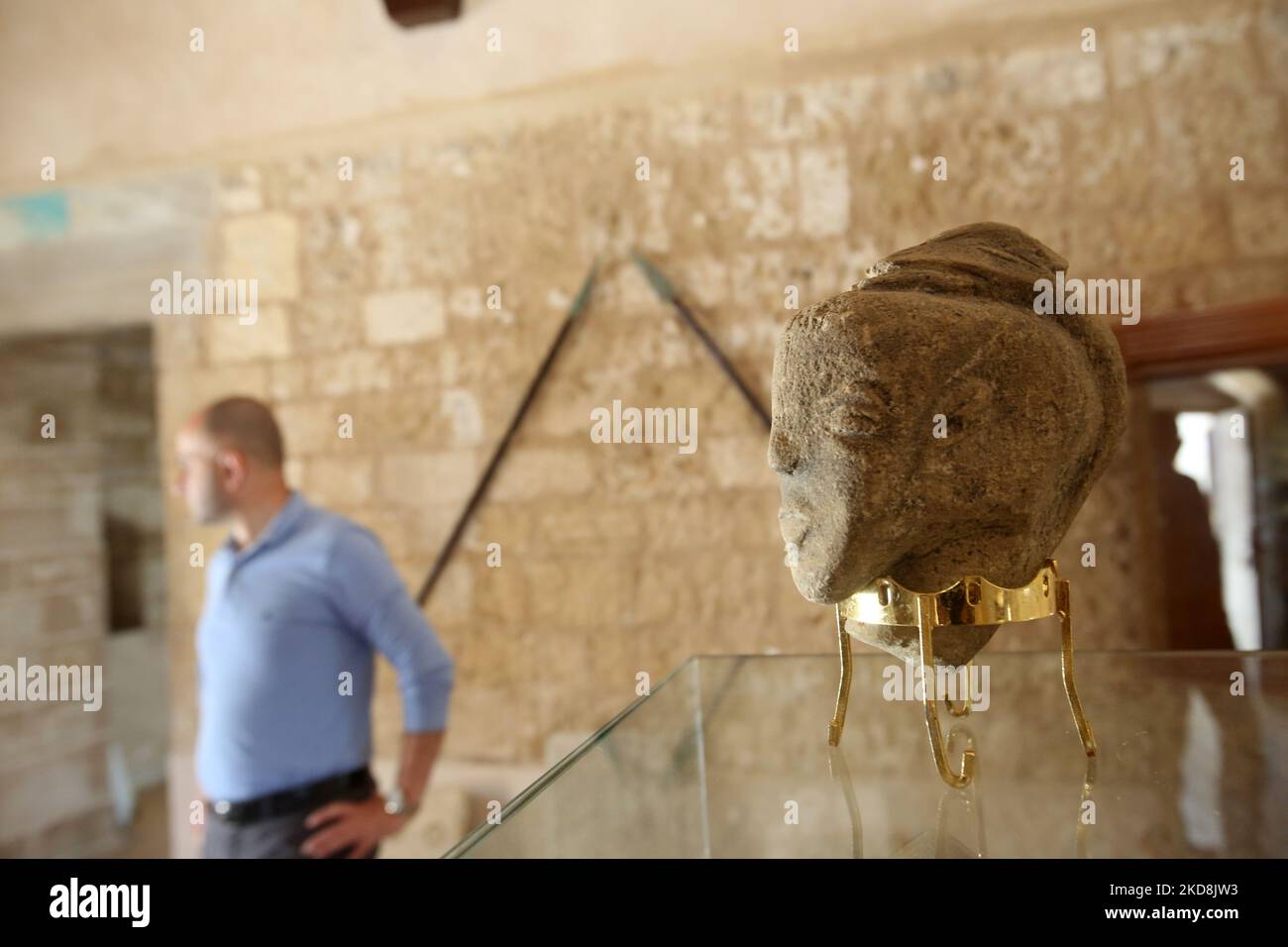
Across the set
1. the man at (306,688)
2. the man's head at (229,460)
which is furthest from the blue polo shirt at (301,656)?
the man's head at (229,460)

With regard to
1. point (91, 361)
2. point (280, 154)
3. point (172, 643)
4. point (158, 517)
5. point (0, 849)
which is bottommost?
point (0, 849)

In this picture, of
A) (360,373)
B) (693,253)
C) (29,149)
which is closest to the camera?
(693,253)

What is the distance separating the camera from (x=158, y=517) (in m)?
3.60

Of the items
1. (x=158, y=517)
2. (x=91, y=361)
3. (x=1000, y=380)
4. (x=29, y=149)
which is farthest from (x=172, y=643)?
(x=1000, y=380)

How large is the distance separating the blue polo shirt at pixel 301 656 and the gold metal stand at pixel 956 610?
113cm

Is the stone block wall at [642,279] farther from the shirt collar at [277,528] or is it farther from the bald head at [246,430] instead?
the shirt collar at [277,528]

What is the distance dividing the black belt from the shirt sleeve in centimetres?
18

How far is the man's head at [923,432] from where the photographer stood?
2.89ft

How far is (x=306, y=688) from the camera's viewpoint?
1816 mm

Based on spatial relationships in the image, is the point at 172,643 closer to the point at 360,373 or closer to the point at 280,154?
the point at 360,373

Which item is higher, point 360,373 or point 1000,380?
point 360,373
